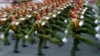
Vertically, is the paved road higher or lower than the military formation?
lower

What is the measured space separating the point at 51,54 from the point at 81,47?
0.84 m

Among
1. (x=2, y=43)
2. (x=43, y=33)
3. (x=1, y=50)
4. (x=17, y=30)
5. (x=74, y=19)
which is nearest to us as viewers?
(x=74, y=19)

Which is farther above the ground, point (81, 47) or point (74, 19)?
point (74, 19)

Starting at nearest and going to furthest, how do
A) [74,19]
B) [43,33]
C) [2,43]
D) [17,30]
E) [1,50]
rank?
1. [74,19]
2. [43,33]
3. [17,30]
4. [1,50]
5. [2,43]

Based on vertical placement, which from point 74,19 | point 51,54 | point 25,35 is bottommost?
point 51,54

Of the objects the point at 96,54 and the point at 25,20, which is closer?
the point at 96,54

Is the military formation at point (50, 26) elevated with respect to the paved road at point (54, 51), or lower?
elevated

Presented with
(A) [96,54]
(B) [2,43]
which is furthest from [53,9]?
(A) [96,54]

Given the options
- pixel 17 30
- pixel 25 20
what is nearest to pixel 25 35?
pixel 17 30

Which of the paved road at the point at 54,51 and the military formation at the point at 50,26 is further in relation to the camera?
the paved road at the point at 54,51

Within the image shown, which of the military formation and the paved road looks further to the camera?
the paved road

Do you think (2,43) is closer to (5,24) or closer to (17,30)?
(5,24)

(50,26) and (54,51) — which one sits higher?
(50,26)

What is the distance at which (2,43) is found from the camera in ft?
27.7
